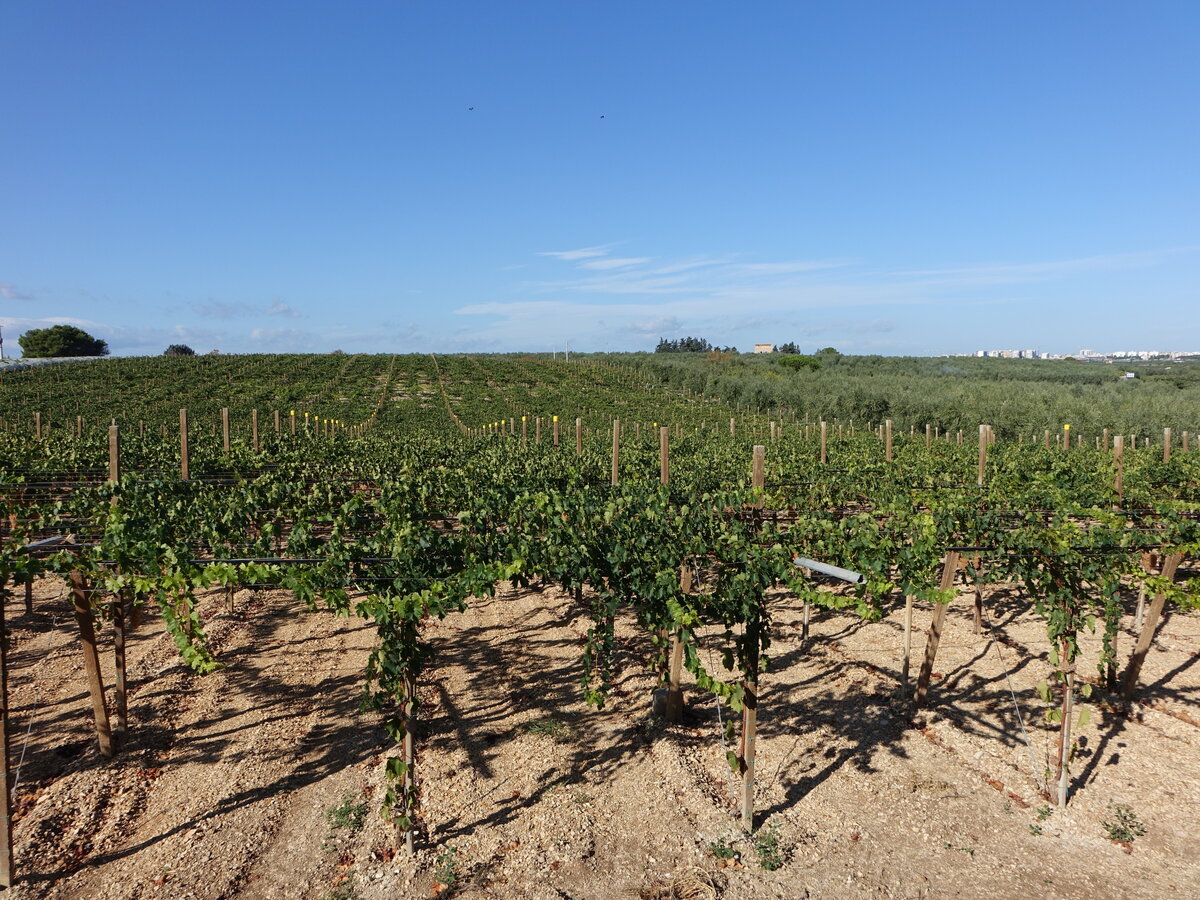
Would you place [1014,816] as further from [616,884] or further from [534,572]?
[534,572]

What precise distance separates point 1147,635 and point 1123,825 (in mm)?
2535

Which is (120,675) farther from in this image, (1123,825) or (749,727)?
(1123,825)

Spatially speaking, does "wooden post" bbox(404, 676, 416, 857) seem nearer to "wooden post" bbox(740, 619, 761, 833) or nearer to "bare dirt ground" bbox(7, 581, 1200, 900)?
"bare dirt ground" bbox(7, 581, 1200, 900)

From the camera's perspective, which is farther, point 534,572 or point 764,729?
point 764,729

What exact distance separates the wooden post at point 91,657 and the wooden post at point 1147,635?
9.74 metres

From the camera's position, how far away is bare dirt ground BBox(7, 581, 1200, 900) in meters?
4.91

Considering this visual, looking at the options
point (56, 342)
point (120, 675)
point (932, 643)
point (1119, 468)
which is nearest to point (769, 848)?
point (932, 643)

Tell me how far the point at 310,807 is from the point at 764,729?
4.18 metres

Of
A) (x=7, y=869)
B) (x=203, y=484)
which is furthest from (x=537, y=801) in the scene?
(x=203, y=484)

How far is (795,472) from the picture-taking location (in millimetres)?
13328

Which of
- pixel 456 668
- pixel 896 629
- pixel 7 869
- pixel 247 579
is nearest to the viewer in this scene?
pixel 7 869

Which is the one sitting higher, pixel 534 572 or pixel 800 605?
pixel 534 572

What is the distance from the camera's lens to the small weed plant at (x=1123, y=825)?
532cm

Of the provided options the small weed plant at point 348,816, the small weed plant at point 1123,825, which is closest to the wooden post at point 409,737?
the small weed plant at point 348,816
